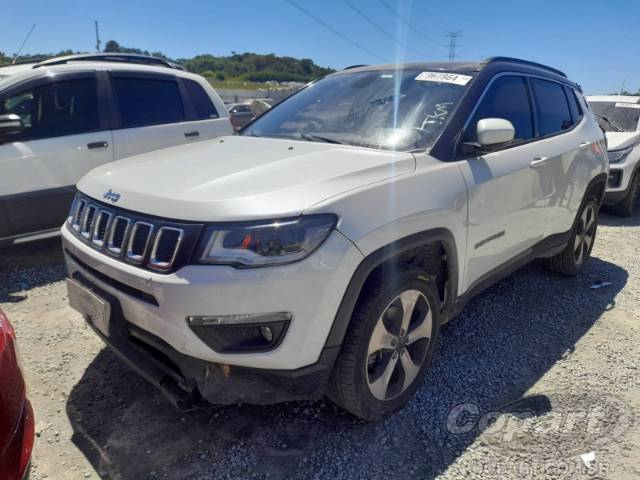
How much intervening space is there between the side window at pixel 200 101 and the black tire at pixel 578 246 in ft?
12.9

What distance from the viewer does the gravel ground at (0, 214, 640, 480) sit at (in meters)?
2.31

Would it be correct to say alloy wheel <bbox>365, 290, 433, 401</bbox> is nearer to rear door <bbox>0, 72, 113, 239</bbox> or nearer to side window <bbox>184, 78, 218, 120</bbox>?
rear door <bbox>0, 72, 113, 239</bbox>

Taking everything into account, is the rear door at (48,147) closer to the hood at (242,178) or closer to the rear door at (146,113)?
the rear door at (146,113)

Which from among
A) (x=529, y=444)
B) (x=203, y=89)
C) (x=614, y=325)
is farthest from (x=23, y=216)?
(x=614, y=325)

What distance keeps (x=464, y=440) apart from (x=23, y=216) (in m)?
4.02

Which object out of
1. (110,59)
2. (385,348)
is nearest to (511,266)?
(385,348)

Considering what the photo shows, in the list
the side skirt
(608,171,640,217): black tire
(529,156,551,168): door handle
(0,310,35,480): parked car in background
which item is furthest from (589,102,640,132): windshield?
(0,310,35,480): parked car in background

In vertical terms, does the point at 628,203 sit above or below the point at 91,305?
below

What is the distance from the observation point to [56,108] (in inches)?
183

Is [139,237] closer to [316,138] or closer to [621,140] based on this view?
[316,138]

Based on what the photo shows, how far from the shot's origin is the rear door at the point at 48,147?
14.2ft

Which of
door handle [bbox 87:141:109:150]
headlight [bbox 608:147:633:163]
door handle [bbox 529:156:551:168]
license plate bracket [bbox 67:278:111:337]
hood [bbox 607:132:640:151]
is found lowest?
license plate bracket [bbox 67:278:111:337]

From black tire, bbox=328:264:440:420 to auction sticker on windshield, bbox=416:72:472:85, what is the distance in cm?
128

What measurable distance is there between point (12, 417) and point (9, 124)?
3.21 metres
